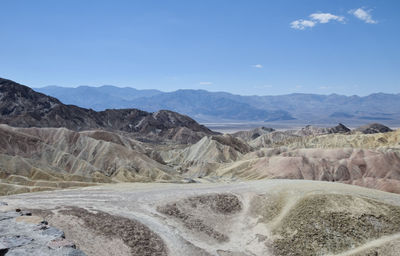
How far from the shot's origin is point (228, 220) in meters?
40.1

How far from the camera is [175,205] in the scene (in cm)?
4078

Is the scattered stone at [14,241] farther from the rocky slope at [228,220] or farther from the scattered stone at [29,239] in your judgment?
the rocky slope at [228,220]

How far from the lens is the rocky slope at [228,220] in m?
32.1

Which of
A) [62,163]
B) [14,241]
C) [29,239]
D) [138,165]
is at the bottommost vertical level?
[138,165]

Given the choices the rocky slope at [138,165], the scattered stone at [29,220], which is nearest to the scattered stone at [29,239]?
the scattered stone at [29,220]

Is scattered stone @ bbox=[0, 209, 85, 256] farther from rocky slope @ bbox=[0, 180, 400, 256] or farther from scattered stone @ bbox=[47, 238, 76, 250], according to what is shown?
rocky slope @ bbox=[0, 180, 400, 256]

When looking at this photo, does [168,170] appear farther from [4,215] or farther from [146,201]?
[4,215]

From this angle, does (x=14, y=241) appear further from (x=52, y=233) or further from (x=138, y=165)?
(x=138, y=165)

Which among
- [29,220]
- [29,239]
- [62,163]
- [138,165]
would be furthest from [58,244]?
[138,165]

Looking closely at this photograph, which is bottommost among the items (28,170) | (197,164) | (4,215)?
(197,164)

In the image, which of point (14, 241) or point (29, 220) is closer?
point (14, 241)

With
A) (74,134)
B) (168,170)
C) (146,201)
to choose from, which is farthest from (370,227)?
(74,134)

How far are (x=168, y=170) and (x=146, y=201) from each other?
7795cm

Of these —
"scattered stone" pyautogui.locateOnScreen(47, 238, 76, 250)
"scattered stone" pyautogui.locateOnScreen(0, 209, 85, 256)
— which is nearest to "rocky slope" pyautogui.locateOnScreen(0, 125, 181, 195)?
"scattered stone" pyautogui.locateOnScreen(0, 209, 85, 256)
